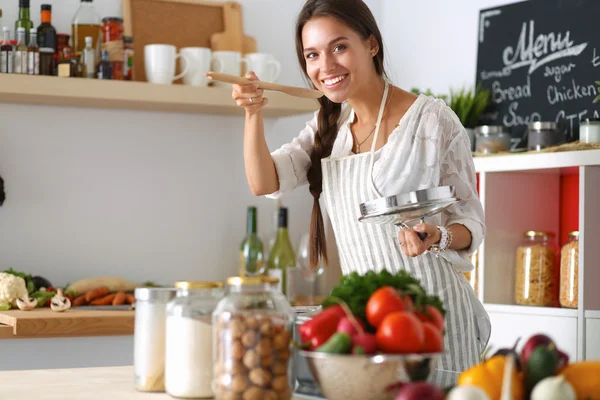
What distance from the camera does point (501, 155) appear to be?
107 inches

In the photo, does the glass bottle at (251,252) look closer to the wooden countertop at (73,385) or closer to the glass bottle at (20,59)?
the glass bottle at (20,59)

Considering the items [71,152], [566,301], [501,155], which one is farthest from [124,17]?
[566,301]

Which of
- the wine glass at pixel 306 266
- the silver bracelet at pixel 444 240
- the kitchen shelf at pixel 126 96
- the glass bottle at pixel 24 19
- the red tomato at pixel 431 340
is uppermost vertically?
the glass bottle at pixel 24 19

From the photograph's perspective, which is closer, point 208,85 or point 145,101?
point 145,101

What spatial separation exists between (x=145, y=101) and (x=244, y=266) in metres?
0.77

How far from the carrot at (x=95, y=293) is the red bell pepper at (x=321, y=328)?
1920 millimetres

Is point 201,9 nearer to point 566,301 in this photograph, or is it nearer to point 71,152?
point 71,152

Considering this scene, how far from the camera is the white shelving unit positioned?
246 cm

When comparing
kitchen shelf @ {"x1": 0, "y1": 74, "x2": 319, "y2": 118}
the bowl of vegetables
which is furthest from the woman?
kitchen shelf @ {"x1": 0, "y1": 74, "x2": 319, "y2": 118}

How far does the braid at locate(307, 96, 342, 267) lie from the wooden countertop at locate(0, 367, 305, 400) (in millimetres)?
594

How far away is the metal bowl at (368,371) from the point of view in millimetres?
1022

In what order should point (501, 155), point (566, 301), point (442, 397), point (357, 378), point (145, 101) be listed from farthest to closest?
point (145, 101) < point (501, 155) < point (566, 301) < point (357, 378) < point (442, 397)

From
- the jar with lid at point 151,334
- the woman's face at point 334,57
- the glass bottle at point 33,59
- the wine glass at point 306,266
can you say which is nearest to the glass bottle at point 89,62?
the glass bottle at point 33,59

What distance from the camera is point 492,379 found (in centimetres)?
103
